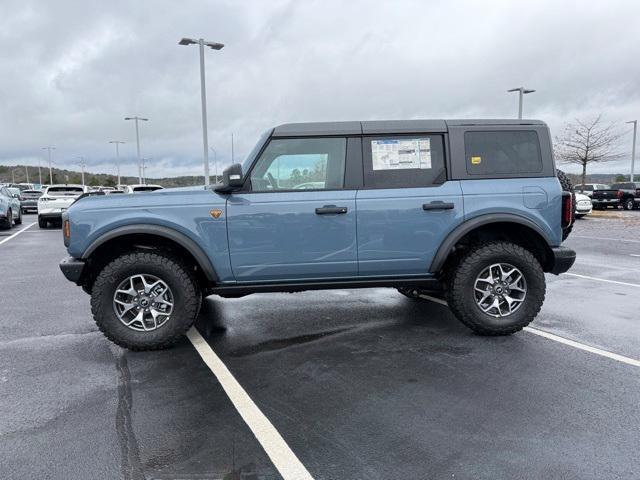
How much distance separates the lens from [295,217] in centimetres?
452

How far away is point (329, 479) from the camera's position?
8.29ft

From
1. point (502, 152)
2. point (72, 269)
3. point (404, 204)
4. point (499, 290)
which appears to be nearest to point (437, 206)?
point (404, 204)

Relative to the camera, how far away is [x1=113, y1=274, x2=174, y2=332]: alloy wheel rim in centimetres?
451

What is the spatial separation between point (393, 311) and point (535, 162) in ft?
7.21

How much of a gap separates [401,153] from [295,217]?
46.8 inches

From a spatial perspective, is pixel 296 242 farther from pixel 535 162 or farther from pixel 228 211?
pixel 535 162

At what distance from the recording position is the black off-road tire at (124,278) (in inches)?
175

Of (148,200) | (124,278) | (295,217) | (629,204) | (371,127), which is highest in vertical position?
(371,127)

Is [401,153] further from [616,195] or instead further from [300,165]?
[616,195]

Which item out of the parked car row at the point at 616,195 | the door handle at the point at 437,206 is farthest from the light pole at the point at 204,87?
the parked car row at the point at 616,195

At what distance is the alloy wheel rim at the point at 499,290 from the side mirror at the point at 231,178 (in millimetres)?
2431

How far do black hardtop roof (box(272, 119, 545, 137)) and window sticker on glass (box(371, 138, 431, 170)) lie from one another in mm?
103

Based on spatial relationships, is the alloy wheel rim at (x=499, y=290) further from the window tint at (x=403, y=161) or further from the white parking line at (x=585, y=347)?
the window tint at (x=403, y=161)

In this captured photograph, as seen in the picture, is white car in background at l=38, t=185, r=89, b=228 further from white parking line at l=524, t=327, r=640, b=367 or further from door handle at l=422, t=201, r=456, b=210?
white parking line at l=524, t=327, r=640, b=367
